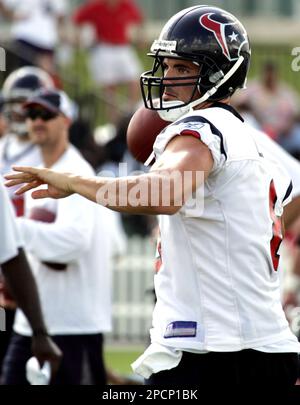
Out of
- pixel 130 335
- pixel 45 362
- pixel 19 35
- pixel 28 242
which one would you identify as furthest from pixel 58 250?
pixel 19 35

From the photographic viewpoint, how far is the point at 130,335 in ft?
39.3

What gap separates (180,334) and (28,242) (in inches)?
86.1

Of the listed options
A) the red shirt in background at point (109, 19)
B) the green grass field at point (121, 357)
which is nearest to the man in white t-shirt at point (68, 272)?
the green grass field at point (121, 357)

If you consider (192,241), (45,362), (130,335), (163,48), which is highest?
(163,48)

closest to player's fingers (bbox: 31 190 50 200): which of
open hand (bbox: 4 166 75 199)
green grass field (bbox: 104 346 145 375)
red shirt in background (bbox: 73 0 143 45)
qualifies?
open hand (bbox: 4 166 75 199)

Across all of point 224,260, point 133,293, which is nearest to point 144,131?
point 224,260

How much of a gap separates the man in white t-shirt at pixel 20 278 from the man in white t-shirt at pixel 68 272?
0.88 m

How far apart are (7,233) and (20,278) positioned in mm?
259

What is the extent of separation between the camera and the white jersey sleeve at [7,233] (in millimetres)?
5527

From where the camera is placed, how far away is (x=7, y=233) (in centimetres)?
557

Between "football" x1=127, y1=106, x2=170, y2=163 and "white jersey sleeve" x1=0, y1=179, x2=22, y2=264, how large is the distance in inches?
26.4

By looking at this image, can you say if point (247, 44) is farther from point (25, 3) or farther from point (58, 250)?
point (25, 3)

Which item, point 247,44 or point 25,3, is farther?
point 25,3
